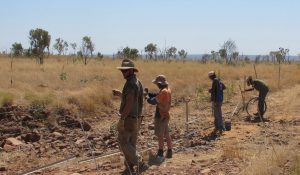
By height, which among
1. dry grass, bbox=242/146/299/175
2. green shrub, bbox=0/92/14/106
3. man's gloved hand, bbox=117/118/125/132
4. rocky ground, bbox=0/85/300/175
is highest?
man's gloved hand, bbox=117/118/125/132

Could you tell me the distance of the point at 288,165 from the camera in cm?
621

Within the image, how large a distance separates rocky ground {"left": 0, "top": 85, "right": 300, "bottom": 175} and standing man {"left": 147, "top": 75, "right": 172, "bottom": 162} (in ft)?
0.86

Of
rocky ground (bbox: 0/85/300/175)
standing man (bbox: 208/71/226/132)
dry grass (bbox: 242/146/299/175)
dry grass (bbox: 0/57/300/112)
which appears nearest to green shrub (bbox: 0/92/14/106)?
dry grass (bbox: 0/57/300/112)

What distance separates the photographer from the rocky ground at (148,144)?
750 cm

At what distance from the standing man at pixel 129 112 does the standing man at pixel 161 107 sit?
0.83 meters

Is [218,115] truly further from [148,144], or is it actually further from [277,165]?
[277,165]

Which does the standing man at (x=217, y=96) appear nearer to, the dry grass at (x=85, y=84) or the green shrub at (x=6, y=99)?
the dry grass at (x=85, y=84)

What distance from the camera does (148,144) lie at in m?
9.95

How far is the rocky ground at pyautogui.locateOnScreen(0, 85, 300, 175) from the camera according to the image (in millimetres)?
7500

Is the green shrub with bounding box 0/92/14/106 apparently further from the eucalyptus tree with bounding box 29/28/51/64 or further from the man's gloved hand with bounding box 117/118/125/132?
the eucalyptus tree with bounding box 29/28/51/64

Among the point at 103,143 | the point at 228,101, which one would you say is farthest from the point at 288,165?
the point at 228,101

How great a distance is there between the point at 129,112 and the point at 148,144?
303 centimetres

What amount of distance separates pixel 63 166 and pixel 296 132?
539cm

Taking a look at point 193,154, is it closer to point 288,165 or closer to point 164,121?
point 164,121
